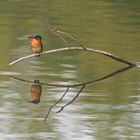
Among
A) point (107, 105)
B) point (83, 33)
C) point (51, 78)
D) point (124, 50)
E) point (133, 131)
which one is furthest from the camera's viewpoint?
point (83, 33)

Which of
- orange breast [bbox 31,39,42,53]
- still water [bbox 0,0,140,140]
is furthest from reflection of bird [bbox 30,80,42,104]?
orange breast [bbox 31,39,42,53]

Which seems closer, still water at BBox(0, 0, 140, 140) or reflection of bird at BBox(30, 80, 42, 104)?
still water at BBox(0, 0, 140, 140)

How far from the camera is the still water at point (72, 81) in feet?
22.8

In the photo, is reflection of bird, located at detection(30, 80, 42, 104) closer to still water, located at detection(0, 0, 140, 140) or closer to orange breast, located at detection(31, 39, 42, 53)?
still water, located at detection(0, 0, 140, 140)

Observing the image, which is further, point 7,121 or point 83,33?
point 83,33

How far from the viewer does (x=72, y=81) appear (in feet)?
28.8

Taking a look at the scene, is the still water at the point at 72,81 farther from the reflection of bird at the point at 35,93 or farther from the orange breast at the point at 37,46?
the orange breast at the point at 37,46

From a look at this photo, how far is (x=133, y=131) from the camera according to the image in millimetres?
6918

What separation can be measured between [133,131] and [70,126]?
606 millimetres

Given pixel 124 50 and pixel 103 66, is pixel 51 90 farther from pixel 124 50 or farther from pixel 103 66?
pixel 124 50

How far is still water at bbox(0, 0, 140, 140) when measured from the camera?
696 centimetres

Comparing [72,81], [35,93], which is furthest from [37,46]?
[72,81]

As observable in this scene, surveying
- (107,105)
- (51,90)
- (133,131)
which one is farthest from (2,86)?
(133,131)

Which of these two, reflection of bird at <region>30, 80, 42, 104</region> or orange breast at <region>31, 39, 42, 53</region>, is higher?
orange breast at <region>31, 39, 42, 53</region>
